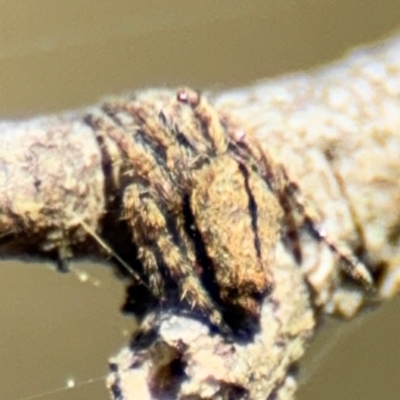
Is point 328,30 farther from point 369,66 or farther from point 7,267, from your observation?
point 369,66

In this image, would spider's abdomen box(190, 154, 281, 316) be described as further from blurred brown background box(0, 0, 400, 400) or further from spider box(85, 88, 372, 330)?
blurred brown background box(0, 0, 400, 400)

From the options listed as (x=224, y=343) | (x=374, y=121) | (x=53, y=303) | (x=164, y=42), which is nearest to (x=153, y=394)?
(x=224, y=343)

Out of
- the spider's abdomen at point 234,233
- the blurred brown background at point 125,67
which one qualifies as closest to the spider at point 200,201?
the spider's abdomen at point 234,233

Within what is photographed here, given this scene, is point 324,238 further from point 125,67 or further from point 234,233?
point 125,67

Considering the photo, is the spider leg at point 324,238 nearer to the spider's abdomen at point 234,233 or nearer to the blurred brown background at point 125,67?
the spider's abdomen at point 234,233

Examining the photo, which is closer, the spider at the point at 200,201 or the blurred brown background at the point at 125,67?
the spider at the point at 200,201
